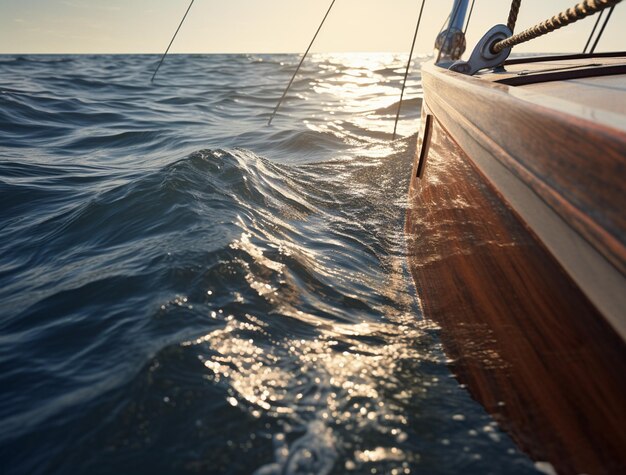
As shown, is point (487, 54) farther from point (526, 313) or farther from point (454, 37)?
point (454, 37)

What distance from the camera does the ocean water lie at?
51.8 inches

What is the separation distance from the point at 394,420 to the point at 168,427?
1.96 feet

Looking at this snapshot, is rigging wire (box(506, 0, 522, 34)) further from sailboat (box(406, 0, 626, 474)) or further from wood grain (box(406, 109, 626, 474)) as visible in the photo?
wood grain (box(406, 109, 626, 474))

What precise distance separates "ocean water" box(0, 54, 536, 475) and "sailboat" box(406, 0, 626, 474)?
128mm

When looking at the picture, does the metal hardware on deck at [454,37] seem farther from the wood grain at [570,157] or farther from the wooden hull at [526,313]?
the wood grain at [570,157]

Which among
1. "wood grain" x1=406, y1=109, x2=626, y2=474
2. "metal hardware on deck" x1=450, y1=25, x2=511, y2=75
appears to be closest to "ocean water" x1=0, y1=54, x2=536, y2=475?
"wood grain" x1=406, y1=109, x2=626, y2=474

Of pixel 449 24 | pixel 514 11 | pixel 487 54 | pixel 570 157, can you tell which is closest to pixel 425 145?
pixel 487 54

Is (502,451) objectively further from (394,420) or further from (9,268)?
(9,268)

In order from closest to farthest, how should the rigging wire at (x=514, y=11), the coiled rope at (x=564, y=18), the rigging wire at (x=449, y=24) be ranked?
the coiled rope at (x=564, y=18)
the rigging wire at (x=514, y=11)
the rigging wire at (x=449, y=24)

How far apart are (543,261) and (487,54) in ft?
6.24

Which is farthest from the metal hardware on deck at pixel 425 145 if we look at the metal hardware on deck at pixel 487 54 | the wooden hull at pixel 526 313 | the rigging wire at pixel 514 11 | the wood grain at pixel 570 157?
the wood grain at pixel 570 157

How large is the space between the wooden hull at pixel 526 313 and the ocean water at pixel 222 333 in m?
0.09

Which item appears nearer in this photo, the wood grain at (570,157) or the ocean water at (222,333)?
the wood grain at (570,157)

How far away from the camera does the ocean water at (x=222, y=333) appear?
1.32 meters
